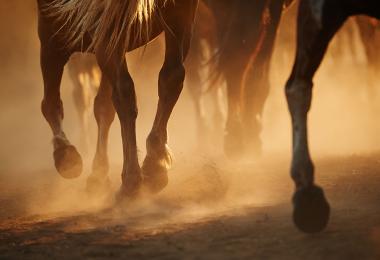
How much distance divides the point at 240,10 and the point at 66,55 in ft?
6.75

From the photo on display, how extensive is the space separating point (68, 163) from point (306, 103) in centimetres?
248

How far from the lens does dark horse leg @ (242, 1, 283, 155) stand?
7836 millimetres

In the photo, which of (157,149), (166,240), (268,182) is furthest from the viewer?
(268,182)

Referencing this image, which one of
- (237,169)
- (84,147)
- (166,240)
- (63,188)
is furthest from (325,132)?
(166,240)

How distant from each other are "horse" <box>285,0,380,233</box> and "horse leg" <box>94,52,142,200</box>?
1429 mm

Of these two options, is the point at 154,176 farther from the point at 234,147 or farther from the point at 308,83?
the point at 234,147

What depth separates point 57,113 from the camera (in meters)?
6.59

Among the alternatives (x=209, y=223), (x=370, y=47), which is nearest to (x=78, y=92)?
(x=370, y=47)

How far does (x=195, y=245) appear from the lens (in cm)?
390

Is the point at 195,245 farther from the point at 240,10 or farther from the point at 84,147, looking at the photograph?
the point at 84,147

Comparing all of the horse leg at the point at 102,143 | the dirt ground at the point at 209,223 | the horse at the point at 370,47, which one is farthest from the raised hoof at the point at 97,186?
the horse at the point at 370,47

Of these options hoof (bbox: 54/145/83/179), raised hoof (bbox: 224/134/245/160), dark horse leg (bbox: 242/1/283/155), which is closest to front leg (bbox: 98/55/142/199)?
hoof (bbox: 54/145/83/179)

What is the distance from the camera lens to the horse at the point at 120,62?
528 cm

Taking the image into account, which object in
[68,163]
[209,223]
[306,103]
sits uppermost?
[306,103]
